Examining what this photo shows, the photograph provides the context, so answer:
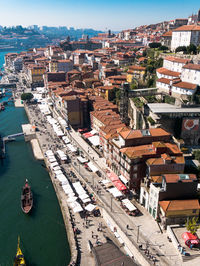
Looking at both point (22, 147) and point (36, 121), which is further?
point (36, 121)

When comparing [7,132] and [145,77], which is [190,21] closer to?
[145,77]

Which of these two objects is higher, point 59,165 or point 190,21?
point 190,21

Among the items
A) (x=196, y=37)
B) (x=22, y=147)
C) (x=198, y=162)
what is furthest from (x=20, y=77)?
(x=198, y=162)

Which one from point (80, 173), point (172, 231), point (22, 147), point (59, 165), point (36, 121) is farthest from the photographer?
point (36, 121)

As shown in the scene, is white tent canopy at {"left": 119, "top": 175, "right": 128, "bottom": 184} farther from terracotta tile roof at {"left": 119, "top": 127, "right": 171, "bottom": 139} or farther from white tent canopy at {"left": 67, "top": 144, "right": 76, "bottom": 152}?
white tent canopy at {"left": 67, "top": 144, "right": 76, "bottom": 152}

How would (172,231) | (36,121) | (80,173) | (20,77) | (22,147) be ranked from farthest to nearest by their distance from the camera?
(20,77)
(36,121)
(22,147)
(80,173)
(172,231)

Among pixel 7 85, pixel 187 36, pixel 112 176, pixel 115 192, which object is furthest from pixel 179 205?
pixel 7 85

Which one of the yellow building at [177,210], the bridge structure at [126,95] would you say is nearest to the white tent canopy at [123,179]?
the yellow building at [177,210]
